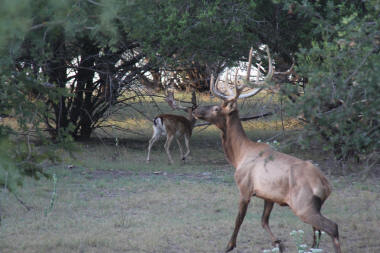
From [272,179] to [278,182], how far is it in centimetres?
9

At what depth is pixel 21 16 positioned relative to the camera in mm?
3588

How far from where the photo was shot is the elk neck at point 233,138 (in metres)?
7.23

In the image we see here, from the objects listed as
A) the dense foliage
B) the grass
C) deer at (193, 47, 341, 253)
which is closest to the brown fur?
deer at (193, 47, 341, 253)

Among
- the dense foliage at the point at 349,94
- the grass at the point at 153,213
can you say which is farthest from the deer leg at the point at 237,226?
the dense foliage at the point at 349,94

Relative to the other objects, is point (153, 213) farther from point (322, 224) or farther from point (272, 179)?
point (322, 224)

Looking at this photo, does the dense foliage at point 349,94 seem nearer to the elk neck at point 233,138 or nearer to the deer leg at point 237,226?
the deer leg at point 237,226

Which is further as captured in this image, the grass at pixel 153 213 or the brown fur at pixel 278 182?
the grass at pixel 153 213

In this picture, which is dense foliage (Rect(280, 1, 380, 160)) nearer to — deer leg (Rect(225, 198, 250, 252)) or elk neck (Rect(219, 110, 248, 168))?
deer leg (Rect(225, 198, 250, 252))

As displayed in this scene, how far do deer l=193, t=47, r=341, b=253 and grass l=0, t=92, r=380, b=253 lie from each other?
75 cm

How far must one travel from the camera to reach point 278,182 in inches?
251

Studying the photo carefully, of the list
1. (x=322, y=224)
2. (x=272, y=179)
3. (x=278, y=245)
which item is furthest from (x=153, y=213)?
(x=322, y=224)

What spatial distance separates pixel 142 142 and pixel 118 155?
252 cm

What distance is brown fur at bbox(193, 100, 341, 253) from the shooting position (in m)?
6.06

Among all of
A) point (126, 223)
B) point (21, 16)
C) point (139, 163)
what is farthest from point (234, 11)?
point (21, 16)
